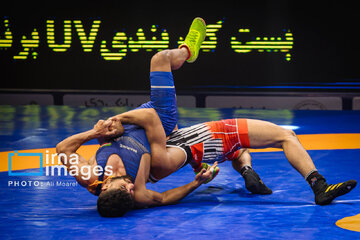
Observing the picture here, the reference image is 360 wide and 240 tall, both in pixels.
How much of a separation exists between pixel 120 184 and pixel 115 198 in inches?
3.3

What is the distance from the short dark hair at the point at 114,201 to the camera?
3.17 meters

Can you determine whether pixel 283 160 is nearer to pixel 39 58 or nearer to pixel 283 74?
pixel 283 74

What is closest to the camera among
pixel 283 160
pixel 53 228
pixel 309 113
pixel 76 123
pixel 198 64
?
pixel 53 228

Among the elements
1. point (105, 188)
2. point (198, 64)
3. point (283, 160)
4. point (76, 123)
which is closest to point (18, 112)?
point (76, 123)

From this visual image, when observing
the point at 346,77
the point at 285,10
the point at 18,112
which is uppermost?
the point at 285,10

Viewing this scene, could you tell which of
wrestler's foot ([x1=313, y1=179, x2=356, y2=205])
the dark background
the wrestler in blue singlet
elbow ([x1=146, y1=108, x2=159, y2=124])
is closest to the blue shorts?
the wrestler in blue singlet

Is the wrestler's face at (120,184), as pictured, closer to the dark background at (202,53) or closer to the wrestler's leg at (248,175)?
the wrestler's leg at (248,175)

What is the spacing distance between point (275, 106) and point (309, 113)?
656 millimetres

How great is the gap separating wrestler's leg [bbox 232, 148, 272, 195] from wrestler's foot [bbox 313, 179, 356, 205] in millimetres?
384

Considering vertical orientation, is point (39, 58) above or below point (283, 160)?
above

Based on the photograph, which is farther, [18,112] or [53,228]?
[18,112]

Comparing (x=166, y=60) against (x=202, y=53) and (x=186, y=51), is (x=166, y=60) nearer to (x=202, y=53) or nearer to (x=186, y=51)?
(x=186, y=51)

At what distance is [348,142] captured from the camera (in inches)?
225

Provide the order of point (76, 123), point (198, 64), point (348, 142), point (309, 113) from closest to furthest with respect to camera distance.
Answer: point (348, 142) < point (76, 123) < point (309, 113) < point (198, 64)
